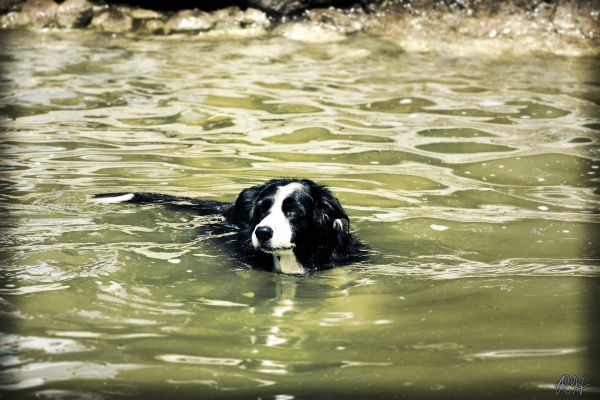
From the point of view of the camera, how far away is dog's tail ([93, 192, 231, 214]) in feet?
17.6

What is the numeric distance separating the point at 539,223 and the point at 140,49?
25.2 feet

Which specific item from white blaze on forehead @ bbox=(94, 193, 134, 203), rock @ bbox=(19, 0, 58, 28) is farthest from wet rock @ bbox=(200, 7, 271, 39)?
white blaze on forehead @ bbox=(94, 193, 134, 203)

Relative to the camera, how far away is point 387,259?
4609mm

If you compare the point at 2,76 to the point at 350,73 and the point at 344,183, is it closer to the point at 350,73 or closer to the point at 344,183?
the point at 350,73

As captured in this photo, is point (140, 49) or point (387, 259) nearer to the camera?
point (387, 259)

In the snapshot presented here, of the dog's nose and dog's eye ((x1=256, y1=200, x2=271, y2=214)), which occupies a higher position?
dog's eye ((x1=256, y1=200, x2=271, y2=214))

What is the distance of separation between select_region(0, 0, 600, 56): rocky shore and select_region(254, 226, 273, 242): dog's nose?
7.40m

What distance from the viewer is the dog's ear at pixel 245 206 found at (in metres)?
4.99

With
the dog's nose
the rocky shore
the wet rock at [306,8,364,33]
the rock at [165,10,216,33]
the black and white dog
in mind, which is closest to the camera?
the dog's nose

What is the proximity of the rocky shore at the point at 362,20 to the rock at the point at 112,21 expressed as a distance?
2 centimetres

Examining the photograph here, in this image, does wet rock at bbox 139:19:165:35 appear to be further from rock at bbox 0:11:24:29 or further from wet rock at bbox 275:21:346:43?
rock at bbox 0:11:24:29

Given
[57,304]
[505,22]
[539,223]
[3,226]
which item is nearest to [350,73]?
[505,22]

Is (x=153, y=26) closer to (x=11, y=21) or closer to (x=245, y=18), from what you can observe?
(x=245, y=18)

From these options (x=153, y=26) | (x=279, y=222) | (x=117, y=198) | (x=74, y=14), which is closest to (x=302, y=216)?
(x=279, y=222)
